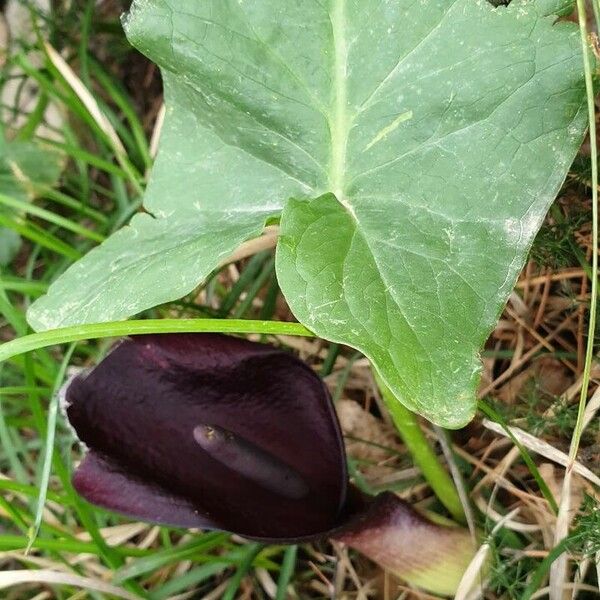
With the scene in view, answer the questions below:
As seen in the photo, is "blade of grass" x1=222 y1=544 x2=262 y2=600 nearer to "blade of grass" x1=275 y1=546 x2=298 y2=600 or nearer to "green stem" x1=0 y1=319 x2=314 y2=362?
"blade of grass" x1=275 y1=546 x2=298 y2=600

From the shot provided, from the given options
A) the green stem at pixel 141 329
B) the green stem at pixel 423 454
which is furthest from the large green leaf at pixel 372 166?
the green stem at pixel 423 454

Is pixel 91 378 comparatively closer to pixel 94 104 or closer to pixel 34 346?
pixel 34 346

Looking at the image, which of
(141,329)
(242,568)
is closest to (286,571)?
(242,568)

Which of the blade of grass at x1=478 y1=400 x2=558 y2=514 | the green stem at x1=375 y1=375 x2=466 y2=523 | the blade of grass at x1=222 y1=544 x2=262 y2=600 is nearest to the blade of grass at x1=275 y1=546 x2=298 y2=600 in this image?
the blade of grass at x1=222 y1=544 x2=262 y2=600

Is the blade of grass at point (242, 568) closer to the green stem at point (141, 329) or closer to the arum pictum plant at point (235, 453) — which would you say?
the arum pictum plant at point (235, 453)

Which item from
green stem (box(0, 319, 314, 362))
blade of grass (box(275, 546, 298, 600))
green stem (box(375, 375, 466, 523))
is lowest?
blade of grass (box(275, 546, 298, 600))

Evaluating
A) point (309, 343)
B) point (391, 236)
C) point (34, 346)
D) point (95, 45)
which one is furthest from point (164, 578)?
point (95, 45)
